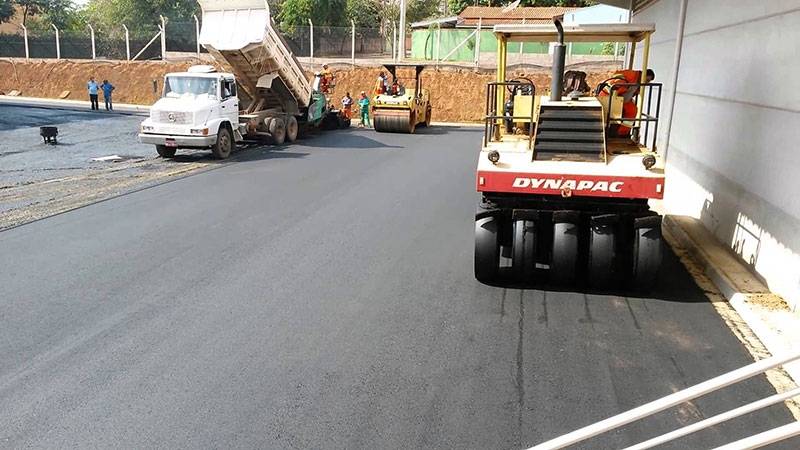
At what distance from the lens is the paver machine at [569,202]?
22.9 feet

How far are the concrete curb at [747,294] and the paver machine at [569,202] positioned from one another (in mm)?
921

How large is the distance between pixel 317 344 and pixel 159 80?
122ft

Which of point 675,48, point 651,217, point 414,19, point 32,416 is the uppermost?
point 414,19

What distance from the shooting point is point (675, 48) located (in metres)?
12.5

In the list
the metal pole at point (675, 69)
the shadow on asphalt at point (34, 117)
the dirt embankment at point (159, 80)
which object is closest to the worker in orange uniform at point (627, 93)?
the metal pole at point (675, 69)

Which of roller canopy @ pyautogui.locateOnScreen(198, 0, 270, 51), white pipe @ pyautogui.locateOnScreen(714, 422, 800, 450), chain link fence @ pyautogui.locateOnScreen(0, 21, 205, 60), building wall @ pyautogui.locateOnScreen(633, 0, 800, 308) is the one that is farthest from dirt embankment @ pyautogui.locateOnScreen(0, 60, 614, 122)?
white pipe @ pyautogui.locateOnScreen(714, 422, 800, 450)

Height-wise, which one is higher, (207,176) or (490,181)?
(490,181)

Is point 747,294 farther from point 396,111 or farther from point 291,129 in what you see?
point 396,111

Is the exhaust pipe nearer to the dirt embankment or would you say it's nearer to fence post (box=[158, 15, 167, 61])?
the dirt embankment

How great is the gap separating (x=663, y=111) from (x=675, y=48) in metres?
1.39

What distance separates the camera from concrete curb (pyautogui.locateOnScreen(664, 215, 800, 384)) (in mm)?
5914

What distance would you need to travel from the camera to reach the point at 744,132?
8.41m

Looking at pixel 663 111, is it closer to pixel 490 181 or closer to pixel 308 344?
pixel 490 181

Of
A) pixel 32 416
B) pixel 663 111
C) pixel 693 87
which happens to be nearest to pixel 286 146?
pixel 663 111
